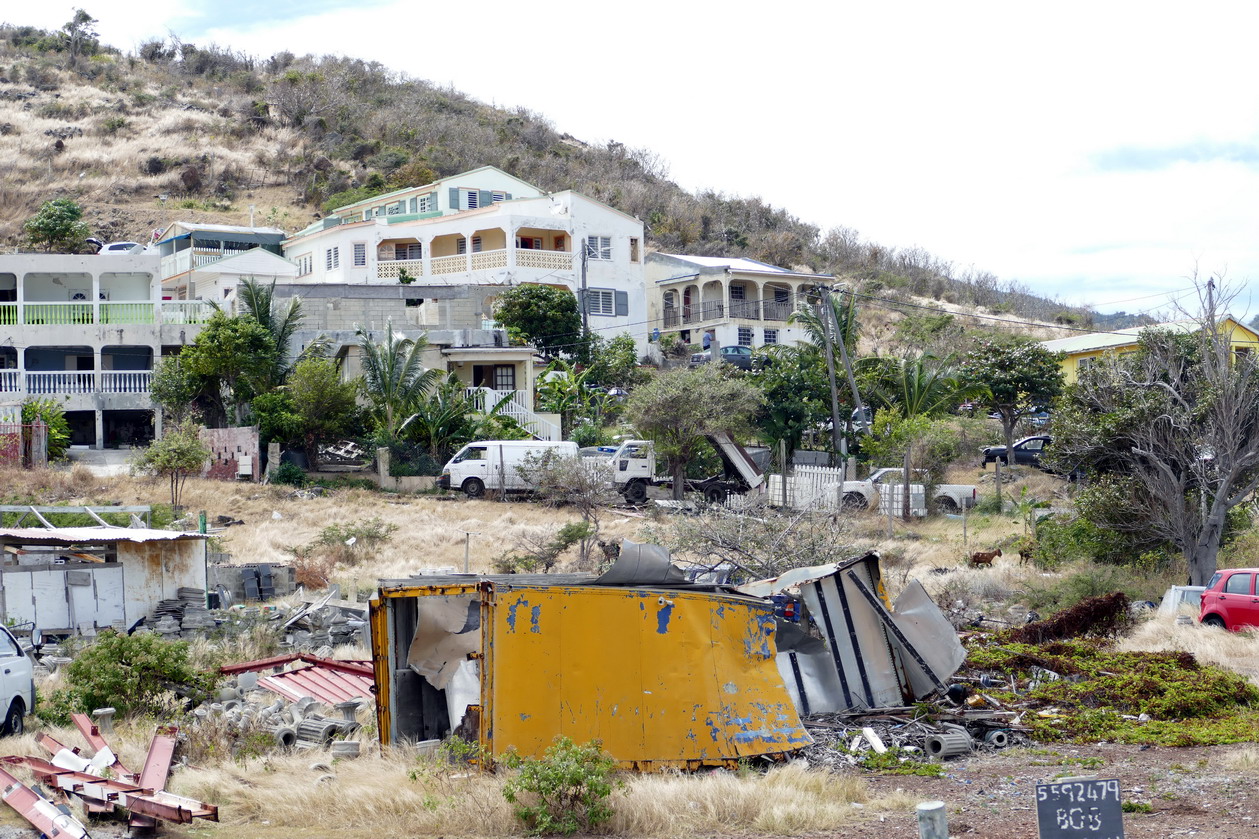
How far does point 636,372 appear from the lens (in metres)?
43.8

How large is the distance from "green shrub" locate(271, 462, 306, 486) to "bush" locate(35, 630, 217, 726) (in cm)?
1772

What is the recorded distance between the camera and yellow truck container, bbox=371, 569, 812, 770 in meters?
9.50

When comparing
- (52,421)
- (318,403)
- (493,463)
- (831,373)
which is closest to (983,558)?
(493,463)

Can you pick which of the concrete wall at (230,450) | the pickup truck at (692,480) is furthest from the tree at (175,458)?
the pickup truck at (692,480)

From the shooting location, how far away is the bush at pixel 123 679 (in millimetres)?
12641

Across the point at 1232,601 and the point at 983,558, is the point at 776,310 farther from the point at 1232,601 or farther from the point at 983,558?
the point at 1232,601

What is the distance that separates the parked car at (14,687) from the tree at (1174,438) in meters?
16.2

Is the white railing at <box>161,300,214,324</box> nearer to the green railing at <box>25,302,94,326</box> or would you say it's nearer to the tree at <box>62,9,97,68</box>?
the green railing at <box>25,302,94,326</box>

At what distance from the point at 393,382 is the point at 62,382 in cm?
1016

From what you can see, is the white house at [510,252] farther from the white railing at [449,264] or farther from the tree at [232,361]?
the tree at [232,361]

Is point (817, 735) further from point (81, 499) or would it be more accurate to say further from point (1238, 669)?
point (81, 499)

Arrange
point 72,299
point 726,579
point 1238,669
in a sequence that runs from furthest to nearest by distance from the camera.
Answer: point 72,299 → point 726,579 → point 1238,669

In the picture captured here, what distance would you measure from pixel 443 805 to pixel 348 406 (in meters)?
25.4

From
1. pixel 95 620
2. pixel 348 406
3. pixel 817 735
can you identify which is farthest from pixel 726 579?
pixel 348 406
